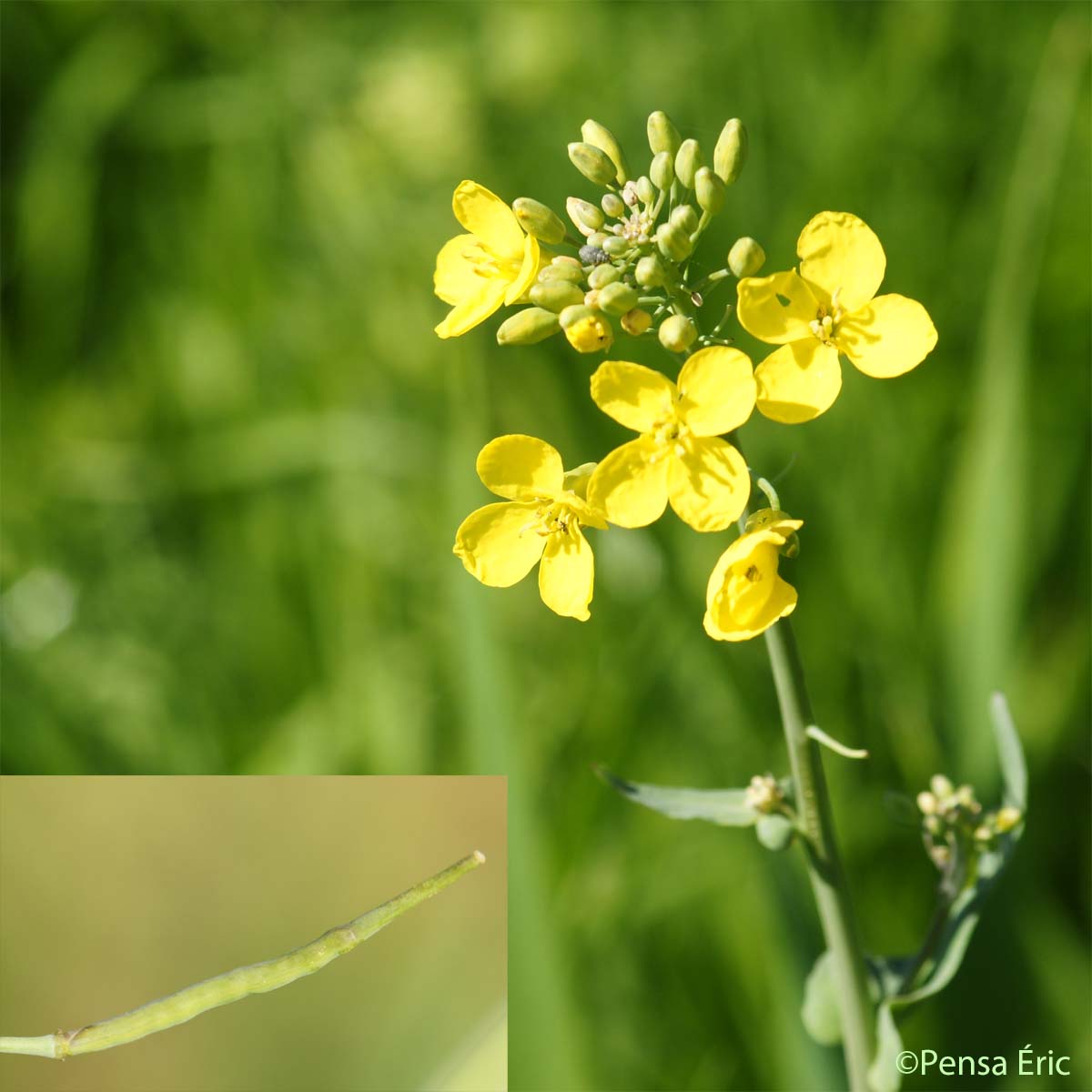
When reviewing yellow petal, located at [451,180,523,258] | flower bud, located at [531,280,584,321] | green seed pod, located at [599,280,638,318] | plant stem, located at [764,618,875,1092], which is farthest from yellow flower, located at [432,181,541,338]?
plant stem, located at [764,618,875,1092]

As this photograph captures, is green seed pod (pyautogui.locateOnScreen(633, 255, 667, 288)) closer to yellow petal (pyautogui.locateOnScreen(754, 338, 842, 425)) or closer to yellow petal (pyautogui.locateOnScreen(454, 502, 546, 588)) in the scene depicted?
yellow petal (pyautogui.locateOnScreen(754, 338, 842, 425))

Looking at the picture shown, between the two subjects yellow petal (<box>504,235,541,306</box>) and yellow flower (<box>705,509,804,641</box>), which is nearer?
yellow flower (<box>705,509,804,641</box>)

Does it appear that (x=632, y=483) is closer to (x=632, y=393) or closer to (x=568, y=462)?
(x=632, y=393)

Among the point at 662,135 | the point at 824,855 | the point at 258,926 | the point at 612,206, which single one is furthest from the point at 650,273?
the point at 258,926

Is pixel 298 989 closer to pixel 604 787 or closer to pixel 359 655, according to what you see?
pixel 604 787

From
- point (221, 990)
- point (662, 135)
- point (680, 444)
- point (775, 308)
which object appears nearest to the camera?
point (221, 990)
